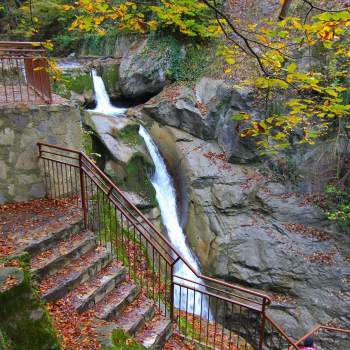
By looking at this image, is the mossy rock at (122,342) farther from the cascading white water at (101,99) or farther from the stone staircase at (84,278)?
the cascading white water at (101,99)

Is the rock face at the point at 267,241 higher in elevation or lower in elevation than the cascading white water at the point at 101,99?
lower

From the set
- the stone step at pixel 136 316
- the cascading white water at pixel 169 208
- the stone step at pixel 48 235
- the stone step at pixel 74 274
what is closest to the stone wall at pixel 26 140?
the stone step at pixel 48 235

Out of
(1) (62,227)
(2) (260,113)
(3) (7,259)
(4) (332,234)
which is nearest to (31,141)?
(1) (62,227)

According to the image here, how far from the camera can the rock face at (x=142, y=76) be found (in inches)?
517

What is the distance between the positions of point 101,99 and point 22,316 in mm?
11248

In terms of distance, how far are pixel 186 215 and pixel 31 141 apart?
237 inches

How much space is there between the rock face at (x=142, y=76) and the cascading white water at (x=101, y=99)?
2.73 feet

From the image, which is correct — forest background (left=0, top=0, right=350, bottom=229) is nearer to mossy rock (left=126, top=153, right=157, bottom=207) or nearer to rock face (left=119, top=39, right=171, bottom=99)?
rock face (left=119, top=39, right=171, bottom=99)

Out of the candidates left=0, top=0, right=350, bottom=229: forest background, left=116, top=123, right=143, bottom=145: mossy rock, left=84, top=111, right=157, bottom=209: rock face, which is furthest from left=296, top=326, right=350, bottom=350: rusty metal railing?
left=116, top=123, right=143, bottom=145: mossy rock

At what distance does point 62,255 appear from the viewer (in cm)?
462

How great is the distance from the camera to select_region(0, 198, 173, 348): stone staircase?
167 inches

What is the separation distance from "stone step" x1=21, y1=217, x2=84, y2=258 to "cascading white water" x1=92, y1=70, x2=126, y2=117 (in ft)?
26.7

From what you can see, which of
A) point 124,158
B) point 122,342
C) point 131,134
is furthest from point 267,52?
point 122,342

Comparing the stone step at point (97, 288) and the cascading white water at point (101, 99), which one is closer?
the stone step at point (97, 288)
